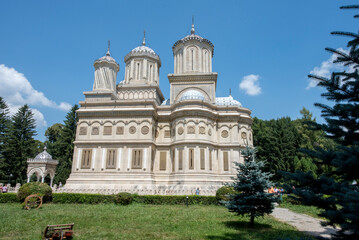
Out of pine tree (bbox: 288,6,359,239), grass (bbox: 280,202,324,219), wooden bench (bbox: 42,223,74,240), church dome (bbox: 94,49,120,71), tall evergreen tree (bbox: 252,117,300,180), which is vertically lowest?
grass (bbox: 280,202,324,219)

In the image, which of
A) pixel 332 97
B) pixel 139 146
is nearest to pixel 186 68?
pixel 139 146

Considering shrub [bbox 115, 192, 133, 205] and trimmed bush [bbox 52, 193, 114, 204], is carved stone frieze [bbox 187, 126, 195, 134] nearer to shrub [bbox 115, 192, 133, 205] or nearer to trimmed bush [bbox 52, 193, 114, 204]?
shrub [bbox 115, 192, 133, 205]

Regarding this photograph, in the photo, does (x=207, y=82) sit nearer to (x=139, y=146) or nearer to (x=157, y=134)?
(x=157, y=134)

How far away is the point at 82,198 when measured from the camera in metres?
17.2

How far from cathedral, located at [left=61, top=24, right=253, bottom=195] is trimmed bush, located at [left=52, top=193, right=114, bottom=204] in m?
4.76

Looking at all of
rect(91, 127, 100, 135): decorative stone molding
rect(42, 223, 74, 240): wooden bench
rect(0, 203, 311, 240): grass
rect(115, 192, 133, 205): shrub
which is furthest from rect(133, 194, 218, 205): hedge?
rect(91, 127, 100, 135): decorative stone molding

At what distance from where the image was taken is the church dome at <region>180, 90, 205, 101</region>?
1010 inches

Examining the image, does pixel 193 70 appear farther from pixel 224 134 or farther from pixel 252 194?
pixel 252 194

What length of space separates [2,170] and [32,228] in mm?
26997

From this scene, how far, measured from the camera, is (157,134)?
26.6 meters

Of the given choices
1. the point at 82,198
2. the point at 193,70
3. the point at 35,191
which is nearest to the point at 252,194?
the point at 82,198

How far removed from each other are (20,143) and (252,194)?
106 feet

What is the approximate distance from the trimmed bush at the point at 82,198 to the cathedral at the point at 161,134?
4759 mm

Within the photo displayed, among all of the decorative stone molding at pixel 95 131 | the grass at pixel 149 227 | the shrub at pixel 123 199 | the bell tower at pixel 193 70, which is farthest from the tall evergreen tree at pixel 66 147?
the grass at pixel 149 227
